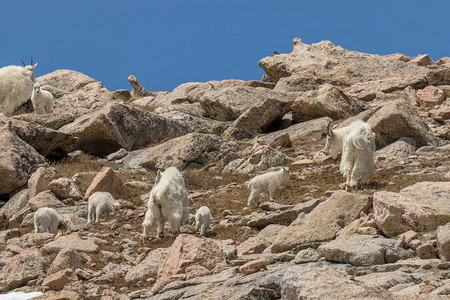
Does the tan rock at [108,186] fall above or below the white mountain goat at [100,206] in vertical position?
above

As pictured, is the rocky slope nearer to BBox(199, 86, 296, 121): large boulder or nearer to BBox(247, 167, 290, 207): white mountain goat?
BBox(199, 86, 296, 121): large boulder

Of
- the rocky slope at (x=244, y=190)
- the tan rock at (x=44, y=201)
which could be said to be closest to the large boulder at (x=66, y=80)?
the rocky slope at (x=244, y=190)

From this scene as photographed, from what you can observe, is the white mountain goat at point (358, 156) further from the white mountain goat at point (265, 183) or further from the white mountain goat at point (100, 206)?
the white mountain goat at point (100, 206)

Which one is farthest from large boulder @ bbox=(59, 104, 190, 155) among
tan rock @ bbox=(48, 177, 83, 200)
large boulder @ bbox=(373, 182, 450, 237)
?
large boulder @ bbox=(373, 182, 450, 237)

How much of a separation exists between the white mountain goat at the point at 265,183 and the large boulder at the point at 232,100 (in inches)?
598

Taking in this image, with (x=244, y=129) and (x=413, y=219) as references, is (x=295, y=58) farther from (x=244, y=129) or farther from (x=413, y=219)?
(x=413, y=219)

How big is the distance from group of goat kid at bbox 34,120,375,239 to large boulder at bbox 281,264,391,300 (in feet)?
21.8

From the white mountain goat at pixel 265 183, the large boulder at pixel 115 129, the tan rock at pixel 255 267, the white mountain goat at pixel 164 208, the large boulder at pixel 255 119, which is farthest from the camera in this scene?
the large boulder at pixel 255 119

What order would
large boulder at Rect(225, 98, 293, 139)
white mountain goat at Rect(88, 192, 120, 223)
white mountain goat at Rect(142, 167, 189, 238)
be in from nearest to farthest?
white mountain goat at Rect(142, 167, 189, 238) → white mountain goat at Rect(88, 192, 120, 223) → large boulder at Rect(225, 98, 293, 139)

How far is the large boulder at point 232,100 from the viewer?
3134 centimetres

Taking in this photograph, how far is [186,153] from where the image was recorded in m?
23.3

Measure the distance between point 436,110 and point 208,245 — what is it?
20.4 metres

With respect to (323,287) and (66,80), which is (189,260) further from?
(66,80)

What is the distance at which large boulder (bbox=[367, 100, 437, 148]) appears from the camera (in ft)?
66.8
